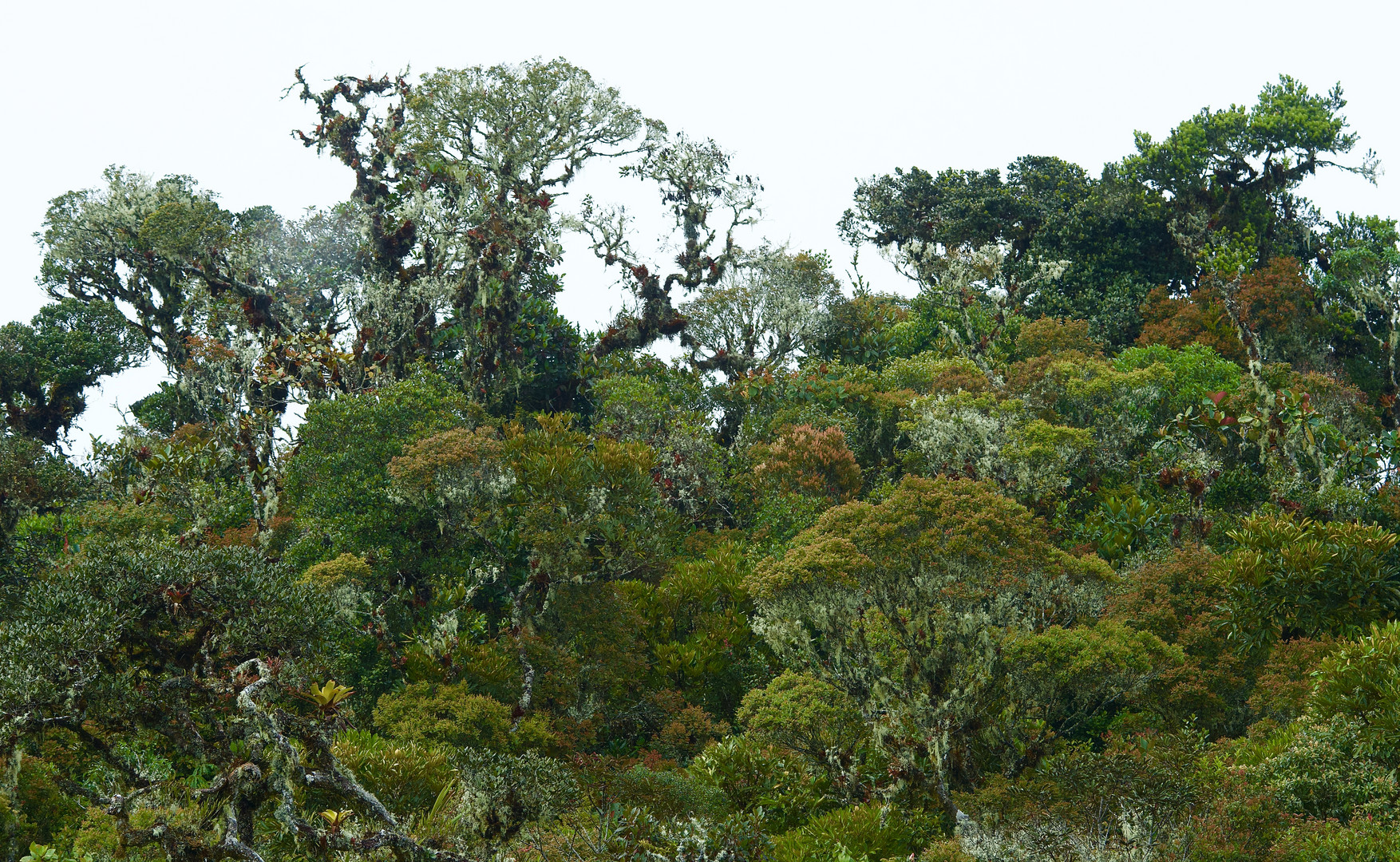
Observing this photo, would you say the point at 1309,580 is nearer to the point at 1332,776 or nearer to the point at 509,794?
the point at 1332,776

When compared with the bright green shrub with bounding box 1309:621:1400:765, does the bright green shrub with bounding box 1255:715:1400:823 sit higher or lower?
lower

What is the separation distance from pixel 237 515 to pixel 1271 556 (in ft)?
74.6

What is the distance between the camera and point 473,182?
3238 centimetres

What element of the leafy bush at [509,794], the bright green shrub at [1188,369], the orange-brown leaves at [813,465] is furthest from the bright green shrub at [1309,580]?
the leafy bush at [509,794]

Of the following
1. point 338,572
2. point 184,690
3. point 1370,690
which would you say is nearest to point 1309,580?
point 1370,690

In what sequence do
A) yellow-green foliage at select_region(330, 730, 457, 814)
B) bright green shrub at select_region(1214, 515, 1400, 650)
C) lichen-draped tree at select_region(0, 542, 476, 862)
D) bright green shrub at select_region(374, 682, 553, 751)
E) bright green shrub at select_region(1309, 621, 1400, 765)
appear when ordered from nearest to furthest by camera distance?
1. lichen-draped tree at select_region(0, 542, 476, 862)
2. bright green shrub at select_region(1309, 621, 1400, 765)
3. yellow-green foliage at select_region(330, 730, 457, 814)
4. bright green shrub at select_region(1214, 515, 1400, 650)
5. bright green shrub at select_region(374, 682, 553, 751)

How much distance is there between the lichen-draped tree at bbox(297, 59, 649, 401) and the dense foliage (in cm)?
14

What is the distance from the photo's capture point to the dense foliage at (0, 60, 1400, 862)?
14.2 meters

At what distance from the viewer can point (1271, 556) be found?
18.1m

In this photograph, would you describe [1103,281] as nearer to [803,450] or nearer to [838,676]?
[803,450]

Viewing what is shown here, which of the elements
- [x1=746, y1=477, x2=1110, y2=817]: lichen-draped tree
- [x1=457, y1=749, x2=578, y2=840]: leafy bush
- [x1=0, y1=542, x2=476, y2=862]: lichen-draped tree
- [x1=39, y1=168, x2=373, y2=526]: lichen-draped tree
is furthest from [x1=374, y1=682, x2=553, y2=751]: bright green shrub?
[x1=39, y1=168, x2=373, y2=526]: lichen-draped tree

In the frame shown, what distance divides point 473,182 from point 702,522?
41.2 feet

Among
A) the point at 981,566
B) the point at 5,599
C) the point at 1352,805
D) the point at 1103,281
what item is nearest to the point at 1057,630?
the point at 981,566

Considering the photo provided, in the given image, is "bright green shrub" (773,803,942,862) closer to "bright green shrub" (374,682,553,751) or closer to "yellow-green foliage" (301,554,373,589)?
"bright green shrub" (374,682,553,751)
